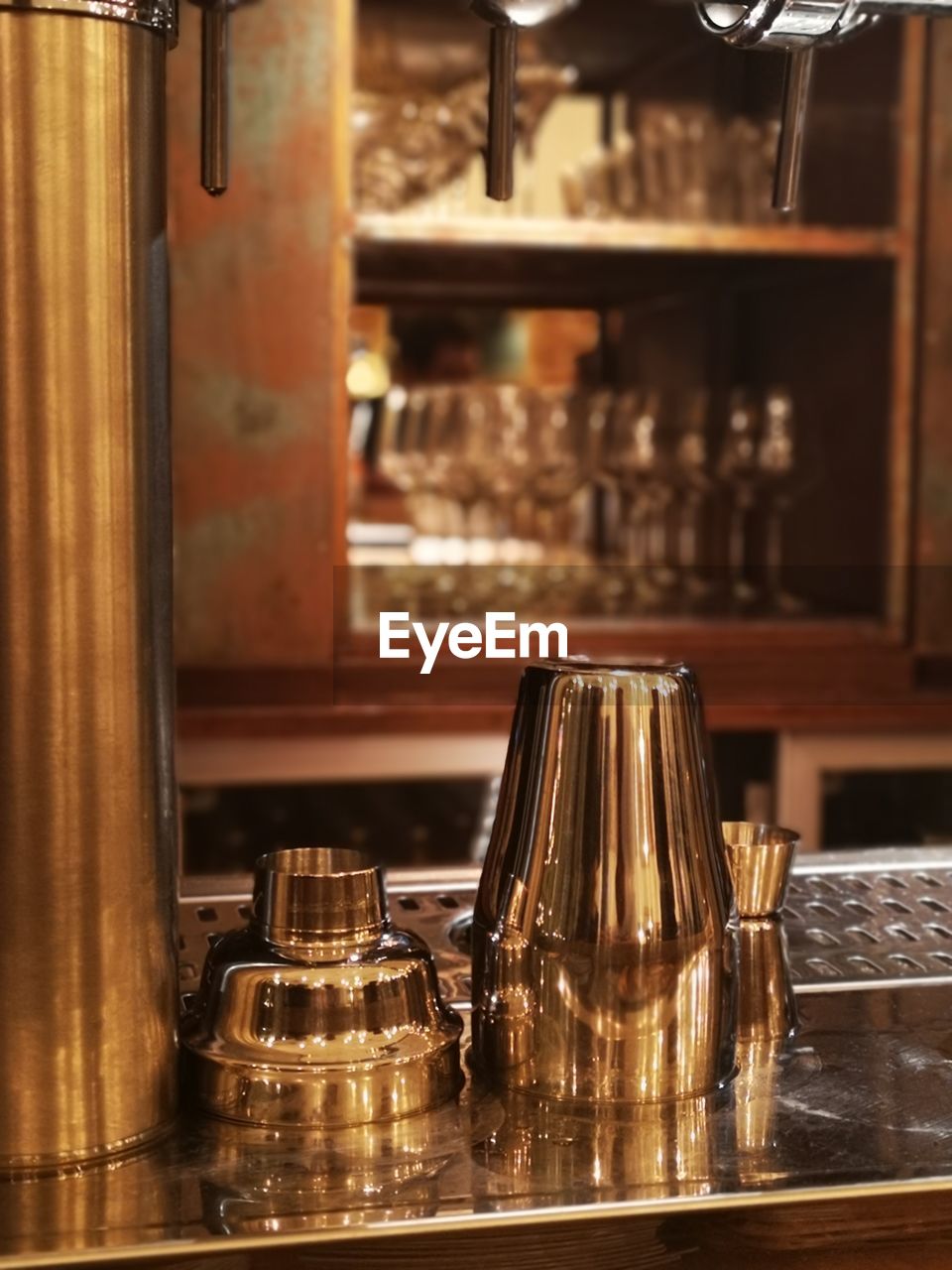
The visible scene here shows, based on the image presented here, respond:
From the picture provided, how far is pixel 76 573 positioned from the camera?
0.60 metres

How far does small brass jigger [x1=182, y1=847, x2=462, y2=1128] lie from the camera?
636 mm

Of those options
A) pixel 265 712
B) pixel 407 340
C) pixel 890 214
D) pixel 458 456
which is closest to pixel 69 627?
pixel 265 712

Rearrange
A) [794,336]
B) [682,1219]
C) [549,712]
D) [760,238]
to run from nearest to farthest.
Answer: [682,1219]
[549,712]
[760,238]
[794,336]

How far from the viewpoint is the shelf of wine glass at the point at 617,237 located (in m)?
2.28

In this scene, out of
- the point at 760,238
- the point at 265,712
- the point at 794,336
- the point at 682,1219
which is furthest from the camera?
the point at 794,336

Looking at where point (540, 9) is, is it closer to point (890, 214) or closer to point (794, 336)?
point (890, 214)

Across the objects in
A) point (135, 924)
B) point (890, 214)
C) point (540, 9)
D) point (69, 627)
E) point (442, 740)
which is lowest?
point (442, 740)

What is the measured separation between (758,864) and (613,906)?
134 millimetres

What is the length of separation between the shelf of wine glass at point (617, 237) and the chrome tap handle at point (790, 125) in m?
1.56

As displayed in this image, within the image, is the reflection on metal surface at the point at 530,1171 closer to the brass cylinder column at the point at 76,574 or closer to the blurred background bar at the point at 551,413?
the brass cylinder column at the point at 76,574

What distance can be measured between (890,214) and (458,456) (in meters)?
0.72

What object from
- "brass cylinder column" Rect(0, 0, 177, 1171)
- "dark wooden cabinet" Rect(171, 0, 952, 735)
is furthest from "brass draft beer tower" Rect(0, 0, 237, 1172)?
"dark wooden cabinet" Rect(171, 0, 952, 735)

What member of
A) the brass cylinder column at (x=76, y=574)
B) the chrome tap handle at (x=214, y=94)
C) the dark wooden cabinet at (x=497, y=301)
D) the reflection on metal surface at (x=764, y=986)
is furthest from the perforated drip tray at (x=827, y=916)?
the dark wooden cabinet at (x=497, y=301)

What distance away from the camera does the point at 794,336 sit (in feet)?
9.14
